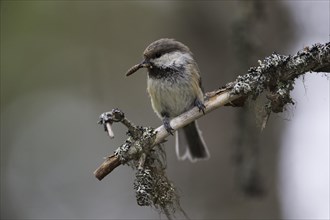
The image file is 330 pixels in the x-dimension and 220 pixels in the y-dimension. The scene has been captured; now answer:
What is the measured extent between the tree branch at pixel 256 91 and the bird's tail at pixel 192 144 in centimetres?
164

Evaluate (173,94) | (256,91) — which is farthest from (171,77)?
(256,91)

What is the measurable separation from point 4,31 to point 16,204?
2778 mm

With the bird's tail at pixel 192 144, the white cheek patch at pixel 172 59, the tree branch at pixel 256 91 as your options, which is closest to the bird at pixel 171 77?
the white cheek patch at pixel 172 59

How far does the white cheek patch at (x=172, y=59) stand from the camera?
3832 millimetres

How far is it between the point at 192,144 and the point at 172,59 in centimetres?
92

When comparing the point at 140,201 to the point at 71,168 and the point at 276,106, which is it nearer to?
the point at 276,106

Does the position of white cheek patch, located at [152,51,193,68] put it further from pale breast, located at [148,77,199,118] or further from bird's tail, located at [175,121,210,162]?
bird's tail, located at [175,121,210,162]

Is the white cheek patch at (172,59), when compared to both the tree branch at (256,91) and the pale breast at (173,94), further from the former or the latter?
the tree branch at (256,91)

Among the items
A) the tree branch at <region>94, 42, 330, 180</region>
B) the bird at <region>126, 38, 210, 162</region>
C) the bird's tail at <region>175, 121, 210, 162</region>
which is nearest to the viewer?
the tree branch at <region>94, 42, 330, 180</region>

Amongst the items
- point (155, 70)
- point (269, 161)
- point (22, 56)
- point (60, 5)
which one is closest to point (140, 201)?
point (155, 70)

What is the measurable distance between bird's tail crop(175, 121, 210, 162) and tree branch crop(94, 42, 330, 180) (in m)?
1.64

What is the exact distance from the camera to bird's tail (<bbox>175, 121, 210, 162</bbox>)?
429cm

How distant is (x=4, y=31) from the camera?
561 centimetres

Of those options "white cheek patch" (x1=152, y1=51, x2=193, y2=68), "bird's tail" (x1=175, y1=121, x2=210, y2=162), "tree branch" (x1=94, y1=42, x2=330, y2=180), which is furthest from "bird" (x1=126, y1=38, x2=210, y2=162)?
"tree branch" (x1=94, y1=42, x2=330, y2=180)
